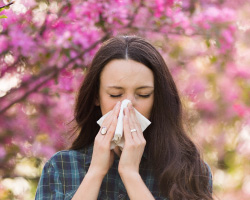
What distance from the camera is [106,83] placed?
9.34ft

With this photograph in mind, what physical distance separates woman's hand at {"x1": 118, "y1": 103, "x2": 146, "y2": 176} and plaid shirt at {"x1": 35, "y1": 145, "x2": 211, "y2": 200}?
0.22 meters

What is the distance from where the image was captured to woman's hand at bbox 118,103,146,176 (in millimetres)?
2705

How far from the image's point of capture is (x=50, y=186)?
2830mm

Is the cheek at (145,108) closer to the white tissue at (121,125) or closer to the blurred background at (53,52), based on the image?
the white tissue at (121,125)

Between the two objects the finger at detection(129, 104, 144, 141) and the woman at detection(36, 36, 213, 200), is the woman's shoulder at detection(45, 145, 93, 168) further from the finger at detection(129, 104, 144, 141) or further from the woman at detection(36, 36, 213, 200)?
the finger at detection(129, 104, 144, 141)

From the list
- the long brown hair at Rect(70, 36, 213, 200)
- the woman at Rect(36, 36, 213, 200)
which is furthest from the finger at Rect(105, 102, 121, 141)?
the long brown hair at Rect(70, 36, 213, 200)

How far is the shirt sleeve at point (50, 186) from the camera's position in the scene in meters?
2.81

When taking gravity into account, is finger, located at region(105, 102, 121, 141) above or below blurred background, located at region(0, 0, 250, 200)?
below

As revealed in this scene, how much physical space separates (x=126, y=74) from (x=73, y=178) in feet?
1.81

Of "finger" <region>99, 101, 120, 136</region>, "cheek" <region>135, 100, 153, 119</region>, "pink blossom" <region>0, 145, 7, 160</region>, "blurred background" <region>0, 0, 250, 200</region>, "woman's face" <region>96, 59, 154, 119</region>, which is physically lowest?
"finger" <region>99, 101, 120, 136</region>

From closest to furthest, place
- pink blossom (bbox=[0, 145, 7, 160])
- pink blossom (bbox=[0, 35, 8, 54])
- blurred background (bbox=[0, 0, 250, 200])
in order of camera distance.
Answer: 1. pink blossom (bbox=[0, 35, 8, 54])
2. blurred background (bbox=[0, 0, 250, 200])
3. pink blossom (bbox=[0, 145, 7, 160])

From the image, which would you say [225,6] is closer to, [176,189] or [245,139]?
Answer: [245,139]

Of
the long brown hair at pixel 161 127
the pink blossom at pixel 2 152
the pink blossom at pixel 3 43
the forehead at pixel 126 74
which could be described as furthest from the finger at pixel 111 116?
the pink blossom at pixel 2 152

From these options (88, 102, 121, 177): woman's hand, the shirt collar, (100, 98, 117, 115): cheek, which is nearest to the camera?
(88, 102, 121, 177): woman's hand
